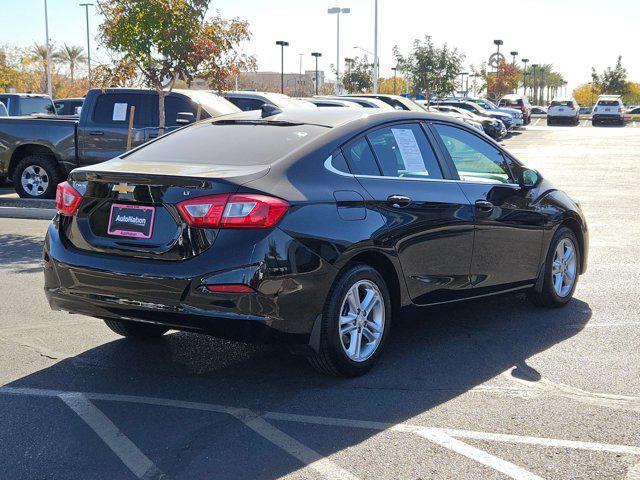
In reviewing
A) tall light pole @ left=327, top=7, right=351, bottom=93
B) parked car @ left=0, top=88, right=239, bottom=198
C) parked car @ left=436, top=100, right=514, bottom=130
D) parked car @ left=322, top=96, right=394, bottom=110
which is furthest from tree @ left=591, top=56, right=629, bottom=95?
parked car @ left=0, top=88, right=239, bottom=198

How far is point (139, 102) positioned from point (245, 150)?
980 cm

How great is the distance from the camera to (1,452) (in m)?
4.28

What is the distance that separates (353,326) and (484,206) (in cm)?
159

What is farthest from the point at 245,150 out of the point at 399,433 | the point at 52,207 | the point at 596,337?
the point at 52,207

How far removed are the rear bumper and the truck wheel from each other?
10.1 meters

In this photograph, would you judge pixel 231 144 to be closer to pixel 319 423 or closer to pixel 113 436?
pixel 319 423

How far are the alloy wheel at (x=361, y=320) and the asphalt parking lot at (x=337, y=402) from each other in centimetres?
19

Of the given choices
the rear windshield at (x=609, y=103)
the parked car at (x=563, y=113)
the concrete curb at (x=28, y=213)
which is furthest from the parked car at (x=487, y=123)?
the concrete curb at (x=28, y=213)

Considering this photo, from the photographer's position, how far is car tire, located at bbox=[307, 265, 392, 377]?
5.20m

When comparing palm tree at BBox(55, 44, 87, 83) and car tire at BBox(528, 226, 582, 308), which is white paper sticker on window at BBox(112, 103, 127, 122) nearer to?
car tire at BBox(528, 226, 582, 308)

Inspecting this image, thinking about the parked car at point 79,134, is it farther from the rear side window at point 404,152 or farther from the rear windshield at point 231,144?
the rear side window at point 404,152

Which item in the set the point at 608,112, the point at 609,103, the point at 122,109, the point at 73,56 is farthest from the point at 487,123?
the point at 73,56

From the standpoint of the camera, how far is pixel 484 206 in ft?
21.1

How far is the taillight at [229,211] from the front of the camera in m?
4.84
